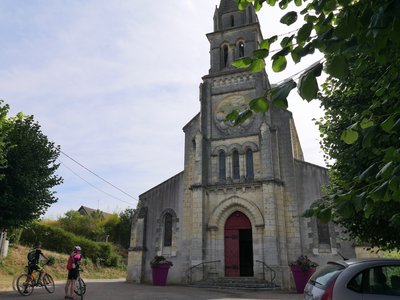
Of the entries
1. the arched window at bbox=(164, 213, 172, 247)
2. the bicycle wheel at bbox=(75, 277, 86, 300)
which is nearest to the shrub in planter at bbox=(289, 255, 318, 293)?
the arched window at bbox=(164, 213, 172, 247)

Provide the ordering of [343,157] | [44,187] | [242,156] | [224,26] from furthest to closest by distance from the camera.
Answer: [224,26] < [242,156] < [44,187] < [343,157]

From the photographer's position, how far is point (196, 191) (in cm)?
1827

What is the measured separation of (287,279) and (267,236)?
85.5 inches

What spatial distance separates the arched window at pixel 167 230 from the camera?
18844 millimetres

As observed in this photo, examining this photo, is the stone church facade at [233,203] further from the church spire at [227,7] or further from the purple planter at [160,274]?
the church spire at [227,7]

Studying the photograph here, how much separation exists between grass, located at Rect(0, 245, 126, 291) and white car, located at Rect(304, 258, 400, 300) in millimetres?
12214

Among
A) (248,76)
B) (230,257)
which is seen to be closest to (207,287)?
(230,257)

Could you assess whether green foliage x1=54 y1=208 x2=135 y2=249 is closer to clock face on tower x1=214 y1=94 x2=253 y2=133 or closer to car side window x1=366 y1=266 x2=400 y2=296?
clock face on tower x1=214 y1=94 x2=253 y2=133

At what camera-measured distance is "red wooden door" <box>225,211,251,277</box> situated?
17.2 m

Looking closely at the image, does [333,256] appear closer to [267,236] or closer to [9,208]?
[267,236]

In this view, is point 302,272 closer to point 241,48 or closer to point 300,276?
point 300,276

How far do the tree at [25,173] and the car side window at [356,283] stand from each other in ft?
37.1

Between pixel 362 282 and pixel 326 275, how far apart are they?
653mm

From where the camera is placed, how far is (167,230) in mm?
19062
